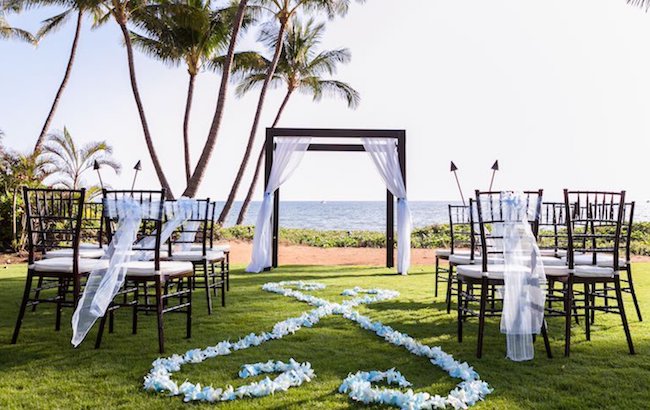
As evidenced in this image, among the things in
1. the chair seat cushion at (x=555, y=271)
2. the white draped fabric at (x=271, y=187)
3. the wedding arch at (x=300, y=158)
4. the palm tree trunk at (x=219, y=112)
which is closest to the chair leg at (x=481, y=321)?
the chair seat cushion at (x=555, y=271)

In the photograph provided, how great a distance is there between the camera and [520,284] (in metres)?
3.28

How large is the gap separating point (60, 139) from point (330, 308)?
38.2 ft

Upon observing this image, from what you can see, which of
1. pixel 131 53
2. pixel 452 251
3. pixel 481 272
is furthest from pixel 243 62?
pixel 481 272

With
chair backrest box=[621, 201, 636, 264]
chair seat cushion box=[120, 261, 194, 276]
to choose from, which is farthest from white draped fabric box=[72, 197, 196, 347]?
chair backrest box=[621, 201, 636, 264]

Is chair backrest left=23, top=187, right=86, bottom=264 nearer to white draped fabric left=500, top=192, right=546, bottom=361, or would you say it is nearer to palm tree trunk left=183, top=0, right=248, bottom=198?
white draped fabric left=500, top=192, right=546, bottom=361

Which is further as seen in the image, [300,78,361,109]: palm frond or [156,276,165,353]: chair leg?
[300,78,361,109]: palm frond

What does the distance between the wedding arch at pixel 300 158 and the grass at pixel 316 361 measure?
3.55 meters

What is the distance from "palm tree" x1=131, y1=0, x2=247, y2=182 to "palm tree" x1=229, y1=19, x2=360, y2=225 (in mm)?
2245

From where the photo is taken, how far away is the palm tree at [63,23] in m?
12.6

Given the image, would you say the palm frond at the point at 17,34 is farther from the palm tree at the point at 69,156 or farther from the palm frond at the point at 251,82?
the palm frond at the point at 251,82

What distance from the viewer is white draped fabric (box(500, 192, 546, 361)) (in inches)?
123

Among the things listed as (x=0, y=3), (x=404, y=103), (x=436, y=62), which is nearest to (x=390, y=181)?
(x=0, y=3)

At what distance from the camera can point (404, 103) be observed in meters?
33.5

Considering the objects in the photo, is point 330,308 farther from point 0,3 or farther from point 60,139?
point 0,3
